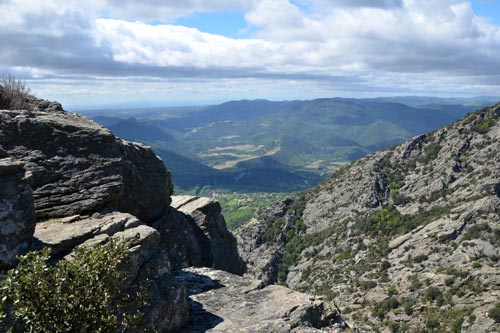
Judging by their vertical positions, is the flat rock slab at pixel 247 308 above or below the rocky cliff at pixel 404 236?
above

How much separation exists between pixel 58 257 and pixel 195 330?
8.06 m

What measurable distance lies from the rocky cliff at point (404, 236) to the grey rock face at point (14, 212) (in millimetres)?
77768

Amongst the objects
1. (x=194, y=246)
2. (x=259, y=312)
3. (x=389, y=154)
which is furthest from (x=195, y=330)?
(x=389, y=154)

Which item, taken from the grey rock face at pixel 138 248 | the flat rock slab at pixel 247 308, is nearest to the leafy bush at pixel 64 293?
the grey rock face at pixel 138 248

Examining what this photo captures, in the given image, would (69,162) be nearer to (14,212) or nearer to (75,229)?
(75,229)

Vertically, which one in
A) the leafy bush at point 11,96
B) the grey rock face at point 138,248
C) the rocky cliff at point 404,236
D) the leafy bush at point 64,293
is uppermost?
the leafy bush at point 11,96

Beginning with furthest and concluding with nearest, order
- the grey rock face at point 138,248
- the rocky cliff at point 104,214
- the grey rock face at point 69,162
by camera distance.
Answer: the grey rock face at point 69,162 → the grey rock face at point 138,248 → the rocky cliff at point 104,214

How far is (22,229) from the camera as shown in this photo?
17891 millimetres

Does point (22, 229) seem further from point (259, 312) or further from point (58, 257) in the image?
point (259, 312)

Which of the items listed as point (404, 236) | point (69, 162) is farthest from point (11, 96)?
point (404, 236)

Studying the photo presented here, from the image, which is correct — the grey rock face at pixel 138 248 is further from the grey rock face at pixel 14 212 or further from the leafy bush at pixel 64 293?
the leafy bush at pixel 64 293

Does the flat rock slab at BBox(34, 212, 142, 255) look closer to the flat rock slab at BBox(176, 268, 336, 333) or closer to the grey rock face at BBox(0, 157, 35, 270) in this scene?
the grey rock face at BBox(0, 157, 35, 270)

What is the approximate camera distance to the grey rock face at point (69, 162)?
23.6 metres

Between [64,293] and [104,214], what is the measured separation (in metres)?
11.8
